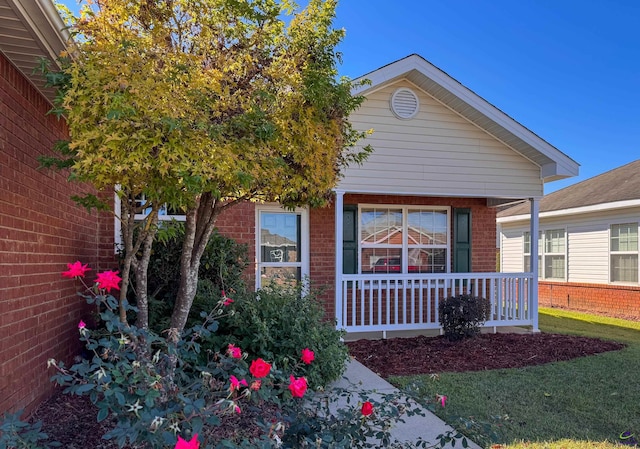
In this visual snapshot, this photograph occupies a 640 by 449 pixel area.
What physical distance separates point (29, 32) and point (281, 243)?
6040 millimetres

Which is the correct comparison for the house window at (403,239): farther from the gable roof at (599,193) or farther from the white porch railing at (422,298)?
the gable roof at (599,193)

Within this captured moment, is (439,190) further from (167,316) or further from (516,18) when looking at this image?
(516,18)

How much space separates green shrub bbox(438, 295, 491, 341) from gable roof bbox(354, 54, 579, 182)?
2956 millimetres

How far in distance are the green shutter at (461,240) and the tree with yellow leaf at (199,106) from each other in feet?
17.6

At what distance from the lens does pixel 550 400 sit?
4984 mm

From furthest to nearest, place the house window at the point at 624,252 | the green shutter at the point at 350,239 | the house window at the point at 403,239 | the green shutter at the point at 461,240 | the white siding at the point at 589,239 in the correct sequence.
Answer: the white siding at the point at 589,239
the house window at the point at 624,252
the green shutter at the point at 461,240
the house window at the point at 403,239
the green shutter at the point at 350,239

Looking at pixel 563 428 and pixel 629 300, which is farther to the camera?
pixel 629 300

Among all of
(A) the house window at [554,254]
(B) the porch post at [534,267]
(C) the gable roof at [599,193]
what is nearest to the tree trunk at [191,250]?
(B) the porch post at [534,267]

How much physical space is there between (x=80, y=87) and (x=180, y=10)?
1.51 metres

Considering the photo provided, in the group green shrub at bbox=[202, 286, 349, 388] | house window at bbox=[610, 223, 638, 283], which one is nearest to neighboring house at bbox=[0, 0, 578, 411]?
green shrub at bbox=[202, 286, 349, 388]

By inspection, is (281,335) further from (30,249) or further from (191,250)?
(30,249)

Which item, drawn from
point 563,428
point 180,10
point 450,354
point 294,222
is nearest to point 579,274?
point 450,354

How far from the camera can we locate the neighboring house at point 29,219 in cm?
309

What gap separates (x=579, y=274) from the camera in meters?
13.5
